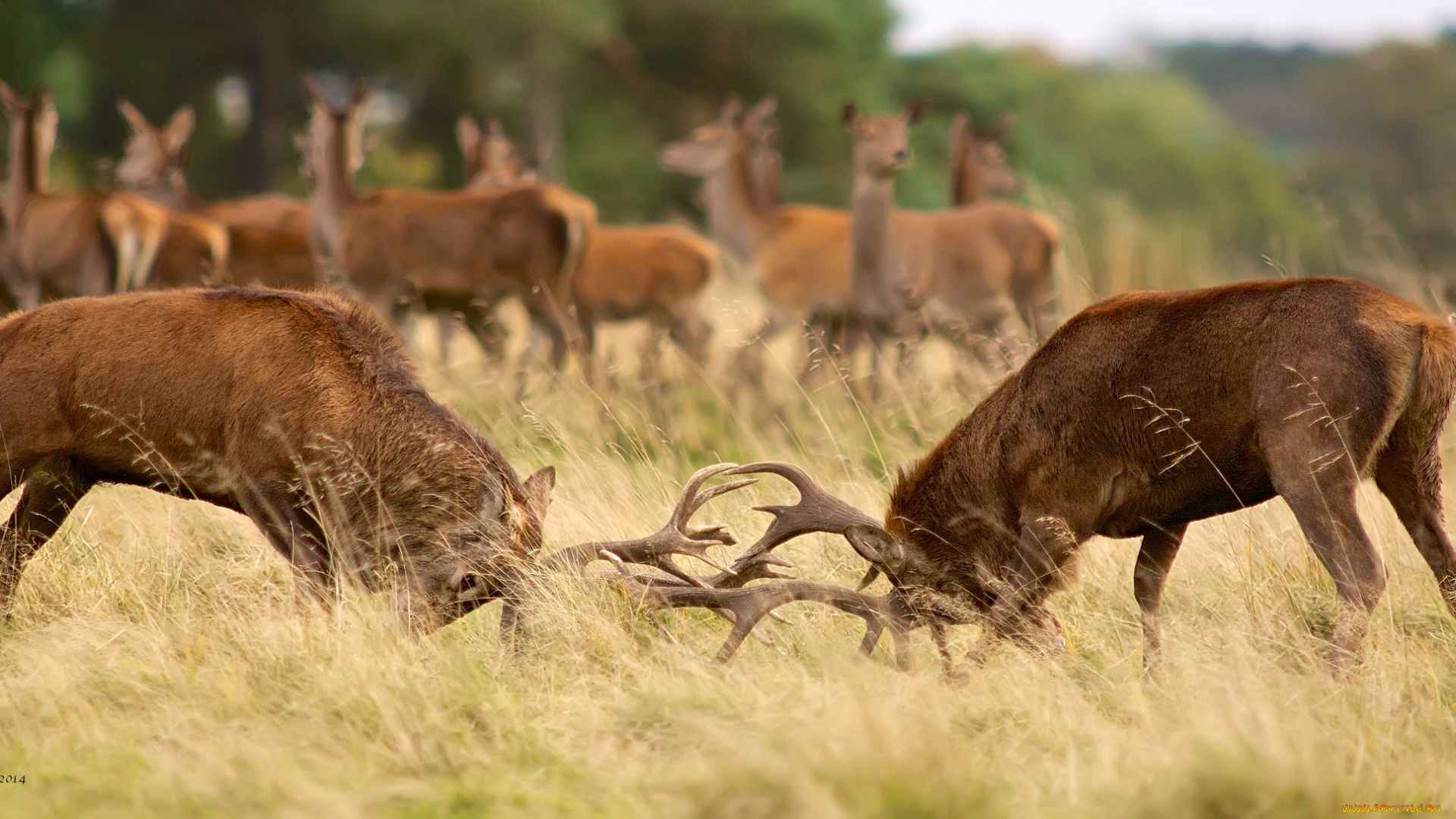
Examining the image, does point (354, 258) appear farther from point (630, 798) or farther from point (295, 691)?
point (630, 798)

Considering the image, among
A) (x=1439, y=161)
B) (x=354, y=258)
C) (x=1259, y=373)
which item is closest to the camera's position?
(x=1259, y=373)

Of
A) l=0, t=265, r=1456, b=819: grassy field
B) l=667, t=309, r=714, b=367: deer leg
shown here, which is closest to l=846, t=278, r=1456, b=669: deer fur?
l=0, t=265, r=1456, b=819: grassy field

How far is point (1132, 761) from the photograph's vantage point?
387 centimetres

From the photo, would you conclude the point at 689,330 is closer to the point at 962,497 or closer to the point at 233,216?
the point at 233,216

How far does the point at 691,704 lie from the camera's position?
4.26m

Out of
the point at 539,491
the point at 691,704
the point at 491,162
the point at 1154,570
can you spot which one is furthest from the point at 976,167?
the point at 691,704

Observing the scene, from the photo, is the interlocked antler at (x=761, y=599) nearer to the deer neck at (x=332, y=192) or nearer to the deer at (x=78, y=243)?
the deer at (x=78, y=243)

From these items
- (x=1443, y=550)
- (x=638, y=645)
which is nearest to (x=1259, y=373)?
(x=1443, y=550)

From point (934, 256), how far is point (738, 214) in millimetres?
1683

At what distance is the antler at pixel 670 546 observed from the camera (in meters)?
4.91

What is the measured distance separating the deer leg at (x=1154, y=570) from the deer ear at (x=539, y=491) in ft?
5.96

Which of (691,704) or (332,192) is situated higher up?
(332,192)

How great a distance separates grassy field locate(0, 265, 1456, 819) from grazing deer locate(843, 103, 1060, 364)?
4880 millimetres

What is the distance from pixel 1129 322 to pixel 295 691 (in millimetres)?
2554
